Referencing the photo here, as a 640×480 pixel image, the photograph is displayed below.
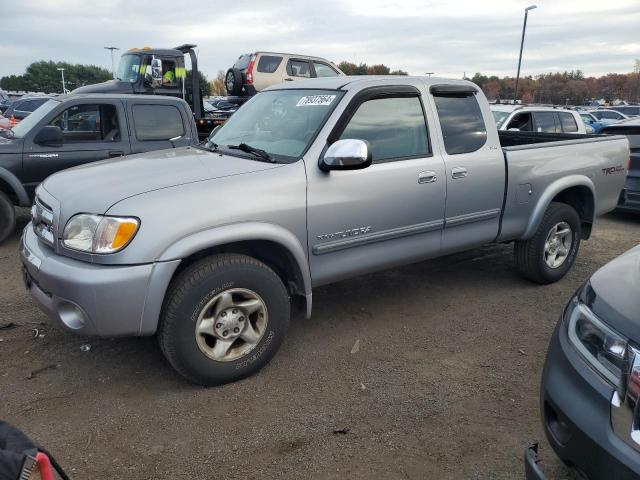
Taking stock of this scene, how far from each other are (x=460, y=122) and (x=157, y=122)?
4285 mm

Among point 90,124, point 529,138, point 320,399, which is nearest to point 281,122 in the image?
point 320,399

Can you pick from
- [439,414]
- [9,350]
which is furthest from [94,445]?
[439,414]

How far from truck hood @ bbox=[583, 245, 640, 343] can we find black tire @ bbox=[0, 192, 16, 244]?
20.5 ft

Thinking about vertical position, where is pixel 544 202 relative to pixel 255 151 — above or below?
below

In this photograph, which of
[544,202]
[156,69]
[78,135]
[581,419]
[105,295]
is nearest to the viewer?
[581,419]

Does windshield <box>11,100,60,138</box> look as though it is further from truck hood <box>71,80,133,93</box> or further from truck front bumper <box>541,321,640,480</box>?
truck front bumper <box>541,321,640,480</box>

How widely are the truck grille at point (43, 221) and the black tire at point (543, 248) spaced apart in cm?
393

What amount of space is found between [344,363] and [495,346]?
1.17 meters

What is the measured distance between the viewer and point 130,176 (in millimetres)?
3213

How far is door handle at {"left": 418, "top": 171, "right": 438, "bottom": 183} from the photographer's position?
389cm

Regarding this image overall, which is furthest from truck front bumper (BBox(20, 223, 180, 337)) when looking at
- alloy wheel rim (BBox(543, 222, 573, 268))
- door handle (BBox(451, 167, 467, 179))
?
alloy wheel rim (BBox(543, 222, 573, 268))

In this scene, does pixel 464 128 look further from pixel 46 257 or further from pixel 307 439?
pixel 46 257

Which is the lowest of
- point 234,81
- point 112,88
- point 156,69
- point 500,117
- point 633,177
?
point 633,177

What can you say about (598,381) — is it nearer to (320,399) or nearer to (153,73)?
(320,399)
